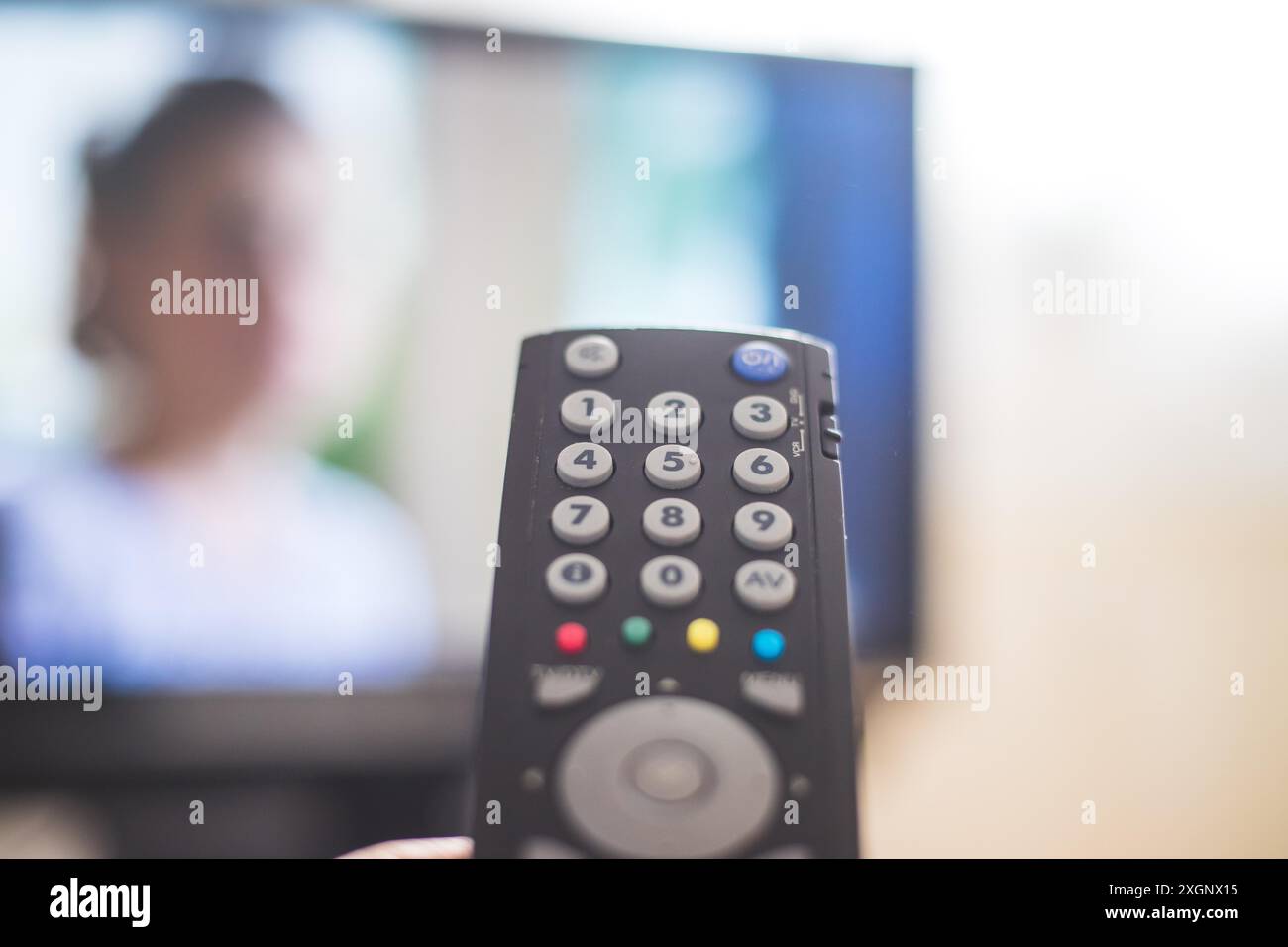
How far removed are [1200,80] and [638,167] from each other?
34 cm

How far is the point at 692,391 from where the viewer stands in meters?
0.41

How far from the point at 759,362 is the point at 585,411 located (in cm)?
8

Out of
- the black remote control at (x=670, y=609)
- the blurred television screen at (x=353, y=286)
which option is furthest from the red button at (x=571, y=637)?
the blurred television screen at (x=353, y=286)

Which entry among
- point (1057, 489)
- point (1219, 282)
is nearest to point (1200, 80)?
point (1219, 282)

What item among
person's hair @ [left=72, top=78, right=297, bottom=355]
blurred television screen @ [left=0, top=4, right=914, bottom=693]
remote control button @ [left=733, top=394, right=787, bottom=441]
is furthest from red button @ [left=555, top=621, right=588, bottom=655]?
person's hair @ [left=72, top=78, right=297, bottom=355]

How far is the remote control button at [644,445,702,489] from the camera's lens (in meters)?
0.38

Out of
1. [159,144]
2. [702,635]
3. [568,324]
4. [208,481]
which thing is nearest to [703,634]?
[702,635]

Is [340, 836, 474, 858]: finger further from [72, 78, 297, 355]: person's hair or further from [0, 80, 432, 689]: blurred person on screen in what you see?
[72, 78, 297, 355]: person's hair

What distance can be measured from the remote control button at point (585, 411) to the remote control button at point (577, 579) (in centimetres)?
6

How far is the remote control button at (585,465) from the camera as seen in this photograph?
0.38m

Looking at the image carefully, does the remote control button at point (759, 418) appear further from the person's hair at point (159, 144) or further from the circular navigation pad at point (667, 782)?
the person's hair at point (159, 144)

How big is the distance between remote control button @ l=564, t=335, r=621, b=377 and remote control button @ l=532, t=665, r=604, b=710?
13cm

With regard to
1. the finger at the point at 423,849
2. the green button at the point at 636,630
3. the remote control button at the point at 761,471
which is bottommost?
the finger at the point at 423,849
